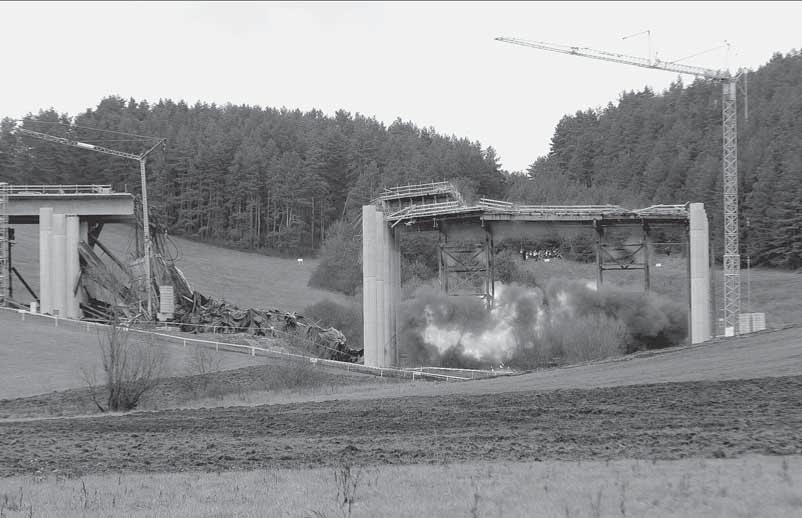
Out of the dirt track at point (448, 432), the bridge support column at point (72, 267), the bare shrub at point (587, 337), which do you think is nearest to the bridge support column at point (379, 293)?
the bare shrub at point (587, 337)

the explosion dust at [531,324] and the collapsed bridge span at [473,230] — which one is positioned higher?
the collapsed bridge span at [473,230]

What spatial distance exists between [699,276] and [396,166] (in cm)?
9231

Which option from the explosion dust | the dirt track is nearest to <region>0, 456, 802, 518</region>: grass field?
the dirt track

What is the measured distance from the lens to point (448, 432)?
2550 centimetres

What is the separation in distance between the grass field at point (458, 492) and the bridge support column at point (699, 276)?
5025 cm

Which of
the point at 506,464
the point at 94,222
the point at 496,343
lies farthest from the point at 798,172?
the point at 506,464

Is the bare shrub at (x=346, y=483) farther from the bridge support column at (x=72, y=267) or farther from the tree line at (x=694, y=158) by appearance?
the tree line at (x=694, y=158)

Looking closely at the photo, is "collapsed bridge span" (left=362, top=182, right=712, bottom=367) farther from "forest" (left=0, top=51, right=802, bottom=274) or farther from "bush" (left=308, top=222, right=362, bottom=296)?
"forest" (left=0, top=51, right=802, bottom=274)

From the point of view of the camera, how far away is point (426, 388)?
44750mm

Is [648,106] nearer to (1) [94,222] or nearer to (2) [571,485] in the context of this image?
(1) [94,222]

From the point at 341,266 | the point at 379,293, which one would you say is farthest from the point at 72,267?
the point at 341,266

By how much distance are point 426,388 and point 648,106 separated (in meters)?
150

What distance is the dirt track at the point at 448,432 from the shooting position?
20.5 m

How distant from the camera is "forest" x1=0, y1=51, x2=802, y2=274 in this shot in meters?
130
